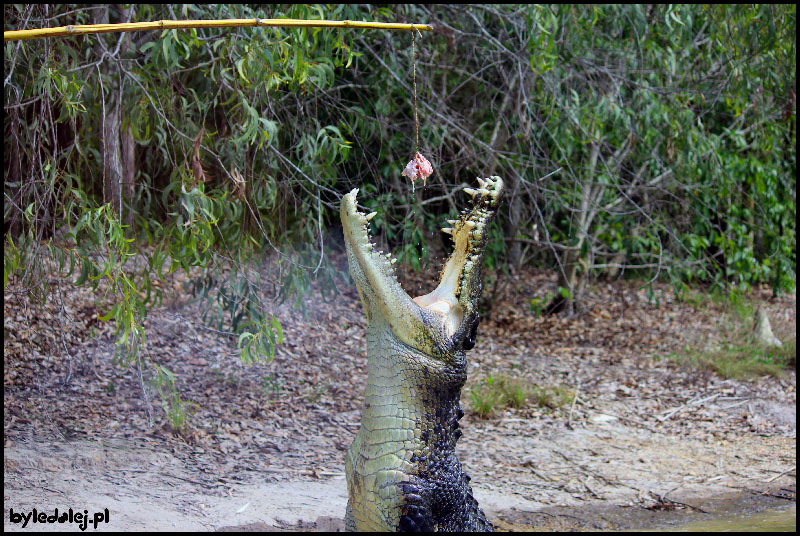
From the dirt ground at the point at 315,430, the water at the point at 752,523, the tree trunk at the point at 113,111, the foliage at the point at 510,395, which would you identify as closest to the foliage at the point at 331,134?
the tree trunk at the point at 113,111

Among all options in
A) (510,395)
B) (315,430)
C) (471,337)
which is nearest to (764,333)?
(510,395)

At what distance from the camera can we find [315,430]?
559 centimetres

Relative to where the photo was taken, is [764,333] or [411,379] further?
[764,333]

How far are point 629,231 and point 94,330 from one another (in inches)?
236

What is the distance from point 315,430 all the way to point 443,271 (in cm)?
288

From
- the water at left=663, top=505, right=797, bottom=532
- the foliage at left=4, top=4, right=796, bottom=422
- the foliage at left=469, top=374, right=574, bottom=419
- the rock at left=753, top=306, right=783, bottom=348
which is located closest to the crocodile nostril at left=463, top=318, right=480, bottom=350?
the foliage at left=4, top=4, right=796, bottom=422

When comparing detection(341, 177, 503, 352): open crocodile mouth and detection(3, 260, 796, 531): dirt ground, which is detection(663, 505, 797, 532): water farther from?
detection(341, 177, 503, 352): open crocodile mouth

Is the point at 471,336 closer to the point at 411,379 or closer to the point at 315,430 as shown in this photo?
the point at 411,379

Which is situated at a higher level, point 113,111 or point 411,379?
point 113,111

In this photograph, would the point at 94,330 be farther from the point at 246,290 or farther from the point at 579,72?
the point at 579,72

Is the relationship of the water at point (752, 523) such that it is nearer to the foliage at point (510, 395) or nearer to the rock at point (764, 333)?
the foliage at point (510, 395)

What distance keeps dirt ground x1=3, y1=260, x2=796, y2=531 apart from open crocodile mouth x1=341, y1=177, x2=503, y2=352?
173 centimetres

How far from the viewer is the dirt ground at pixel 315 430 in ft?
14.1

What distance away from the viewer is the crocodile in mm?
2826
